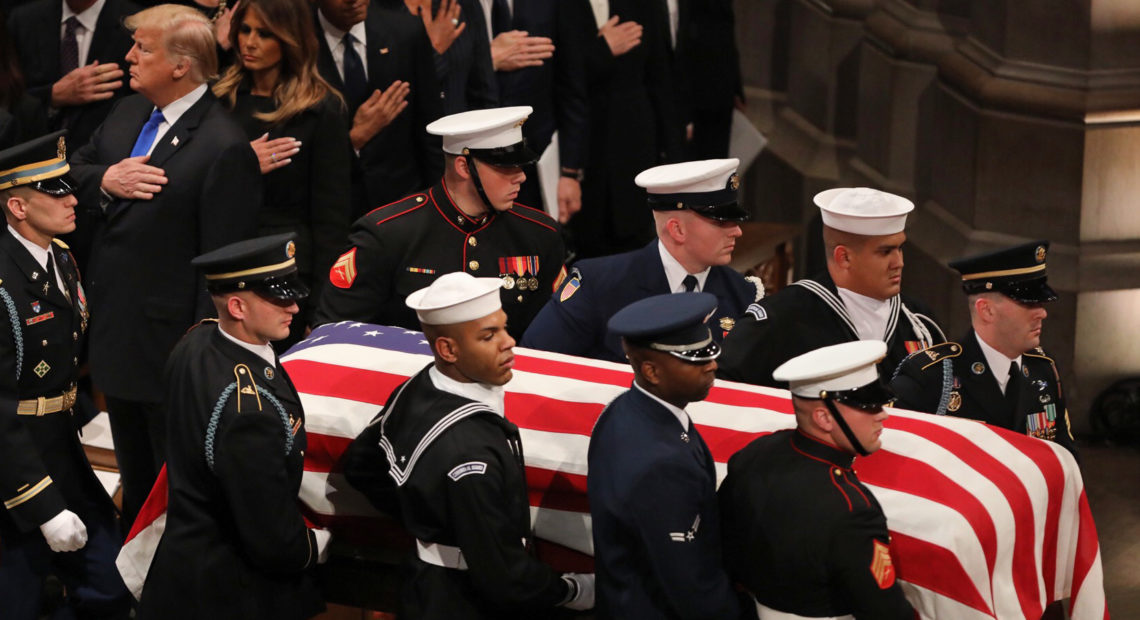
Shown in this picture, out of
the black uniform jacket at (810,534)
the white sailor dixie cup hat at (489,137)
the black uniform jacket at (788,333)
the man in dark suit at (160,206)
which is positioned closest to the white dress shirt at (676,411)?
the black uniform jacket at (810,534)

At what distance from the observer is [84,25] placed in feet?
18.4

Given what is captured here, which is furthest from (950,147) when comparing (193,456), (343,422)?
(193,456)

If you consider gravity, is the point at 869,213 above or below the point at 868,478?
above

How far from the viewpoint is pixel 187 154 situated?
4523 millimetres

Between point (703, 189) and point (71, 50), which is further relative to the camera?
point (71, 50)

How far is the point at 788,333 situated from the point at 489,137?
1078 mm

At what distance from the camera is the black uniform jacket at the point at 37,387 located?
395 centimetres

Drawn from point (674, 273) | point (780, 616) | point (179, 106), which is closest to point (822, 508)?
point (780, 616)

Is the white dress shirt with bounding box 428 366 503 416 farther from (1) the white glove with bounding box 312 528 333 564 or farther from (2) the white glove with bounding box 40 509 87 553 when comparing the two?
(2) the white glove with bounding box 40 509 87 553

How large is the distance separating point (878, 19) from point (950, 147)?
1.06 m

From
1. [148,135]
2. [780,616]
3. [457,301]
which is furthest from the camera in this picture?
[148,135]

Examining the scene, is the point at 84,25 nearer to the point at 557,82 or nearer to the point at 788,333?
the point at 557,82

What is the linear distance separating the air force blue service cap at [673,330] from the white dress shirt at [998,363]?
97 centimetres

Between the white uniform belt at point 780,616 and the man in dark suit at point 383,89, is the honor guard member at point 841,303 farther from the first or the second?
the man in dark suit at point 383,89
